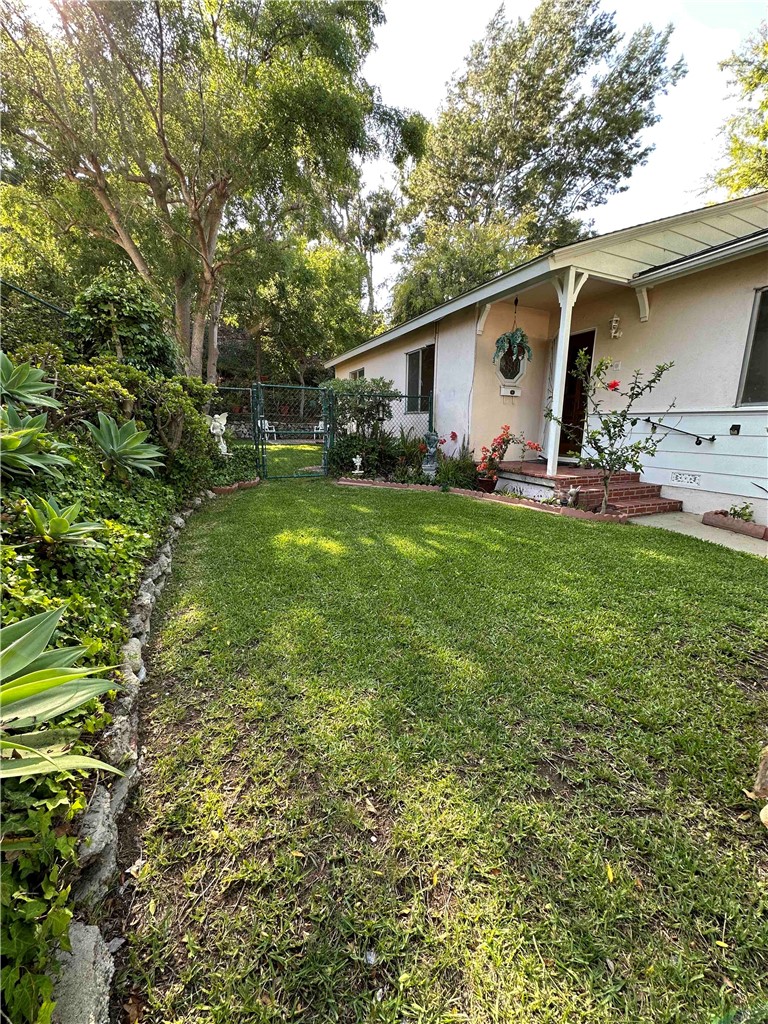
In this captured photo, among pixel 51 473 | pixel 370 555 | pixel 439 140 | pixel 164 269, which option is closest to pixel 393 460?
pixel 370 555

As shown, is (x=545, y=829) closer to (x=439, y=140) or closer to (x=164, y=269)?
(x=164, y=269)

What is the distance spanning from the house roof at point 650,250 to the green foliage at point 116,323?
4866mm

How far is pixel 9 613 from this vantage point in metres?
1.39

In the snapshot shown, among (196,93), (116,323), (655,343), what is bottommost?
(116,323)

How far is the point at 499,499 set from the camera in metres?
6.15

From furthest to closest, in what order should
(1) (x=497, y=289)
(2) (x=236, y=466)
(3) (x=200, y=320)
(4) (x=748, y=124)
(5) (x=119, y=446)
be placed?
(4) (x=748, y=124) < (3) (x=200, y=320) < (2) (x=236, y=466) < (1) (x=497, y=289) < (5) (x=119, y=446)

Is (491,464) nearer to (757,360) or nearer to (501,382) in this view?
(501,382)

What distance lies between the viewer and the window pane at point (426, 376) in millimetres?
8680

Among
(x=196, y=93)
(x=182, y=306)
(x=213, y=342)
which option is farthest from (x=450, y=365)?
(x=213, y=342)

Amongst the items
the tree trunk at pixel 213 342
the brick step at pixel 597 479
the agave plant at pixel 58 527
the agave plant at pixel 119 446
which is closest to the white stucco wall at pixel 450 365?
the brick step at pixel 597 479

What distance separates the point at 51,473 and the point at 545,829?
9.53 feet

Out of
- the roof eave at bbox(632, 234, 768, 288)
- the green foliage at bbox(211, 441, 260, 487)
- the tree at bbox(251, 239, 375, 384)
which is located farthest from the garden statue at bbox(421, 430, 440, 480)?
the tree at bbox(251, 239, 375, 384)

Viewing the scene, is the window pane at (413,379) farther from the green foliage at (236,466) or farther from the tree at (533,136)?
the tree at (533,136)

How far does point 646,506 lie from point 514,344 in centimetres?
340
